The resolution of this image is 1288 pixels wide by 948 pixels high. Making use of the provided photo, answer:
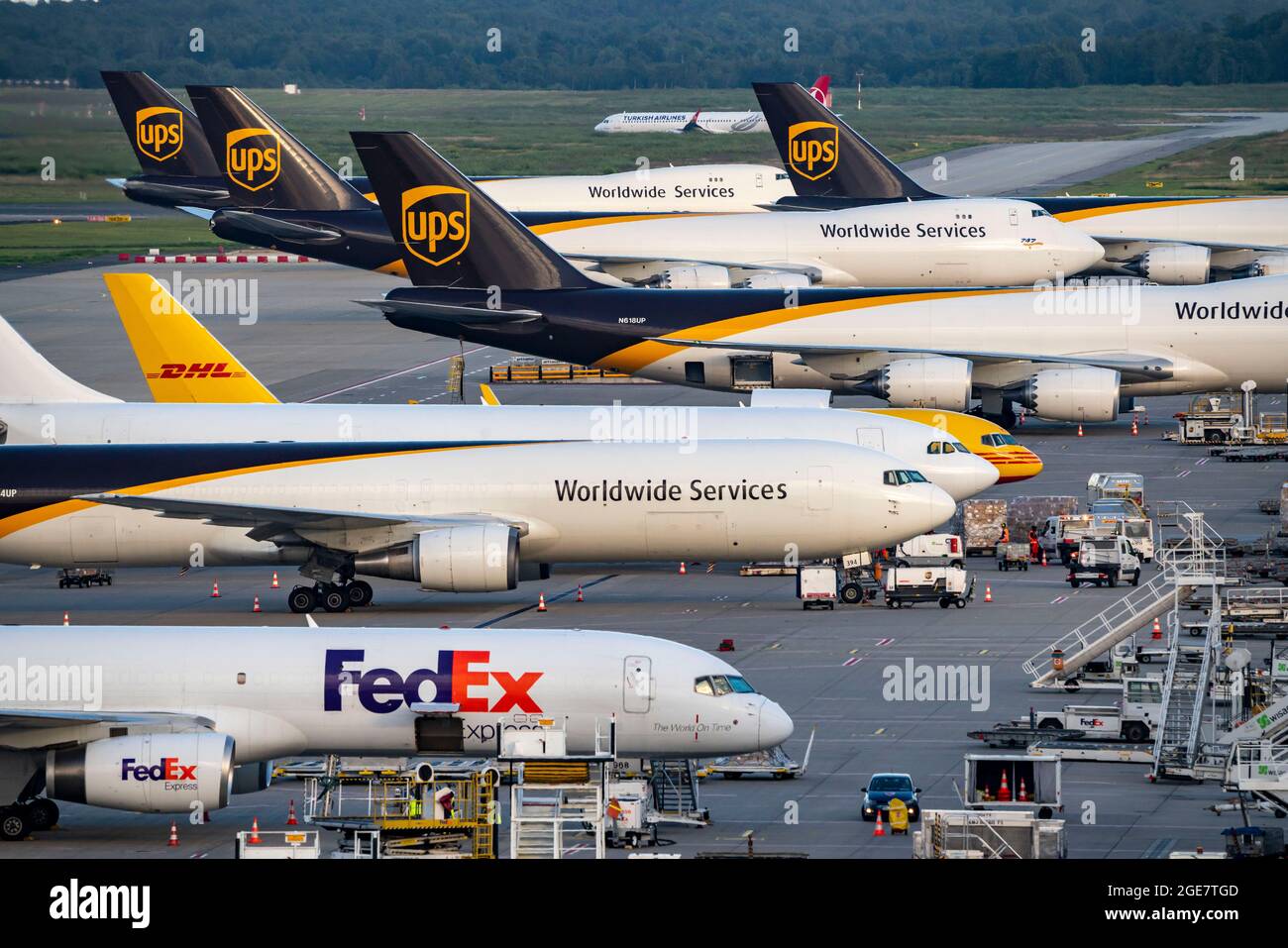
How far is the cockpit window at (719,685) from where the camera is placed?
122 feet

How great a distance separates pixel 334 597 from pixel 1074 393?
1245 inches

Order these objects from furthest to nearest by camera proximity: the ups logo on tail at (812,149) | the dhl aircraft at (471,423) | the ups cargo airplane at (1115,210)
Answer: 1. the ups logo on tail at (812,149)
2. the ups cargo airplane at (1115,210)
3. the dhl aircraft at (471,423)

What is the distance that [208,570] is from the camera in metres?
61.2

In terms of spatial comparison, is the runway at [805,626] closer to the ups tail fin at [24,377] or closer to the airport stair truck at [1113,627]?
the airport stair truck at [1113,627]

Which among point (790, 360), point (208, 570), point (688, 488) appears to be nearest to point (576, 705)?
point (688, 488)

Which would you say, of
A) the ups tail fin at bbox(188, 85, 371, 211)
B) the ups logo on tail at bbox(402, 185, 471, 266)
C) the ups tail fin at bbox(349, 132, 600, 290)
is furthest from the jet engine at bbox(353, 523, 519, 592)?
the ups tail fin at bbox(188, 85, 371, 211)

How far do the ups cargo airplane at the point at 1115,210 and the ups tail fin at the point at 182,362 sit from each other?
1741 inches

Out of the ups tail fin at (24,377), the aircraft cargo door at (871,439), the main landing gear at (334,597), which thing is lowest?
the main landing gear at (334,597)

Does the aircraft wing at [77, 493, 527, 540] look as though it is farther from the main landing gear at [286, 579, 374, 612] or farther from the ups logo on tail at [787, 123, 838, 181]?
the ups logo on tail at [787, 123, 838, 181]

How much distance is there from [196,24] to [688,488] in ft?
370

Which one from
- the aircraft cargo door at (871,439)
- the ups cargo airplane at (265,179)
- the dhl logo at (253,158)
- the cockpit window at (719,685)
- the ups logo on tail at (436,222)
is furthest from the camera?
the ups cargo airplane at (265,179)

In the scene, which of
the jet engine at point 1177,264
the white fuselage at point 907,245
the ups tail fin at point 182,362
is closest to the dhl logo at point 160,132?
the white fuselage at point 907,245

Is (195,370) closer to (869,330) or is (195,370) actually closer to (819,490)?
(819,490)
